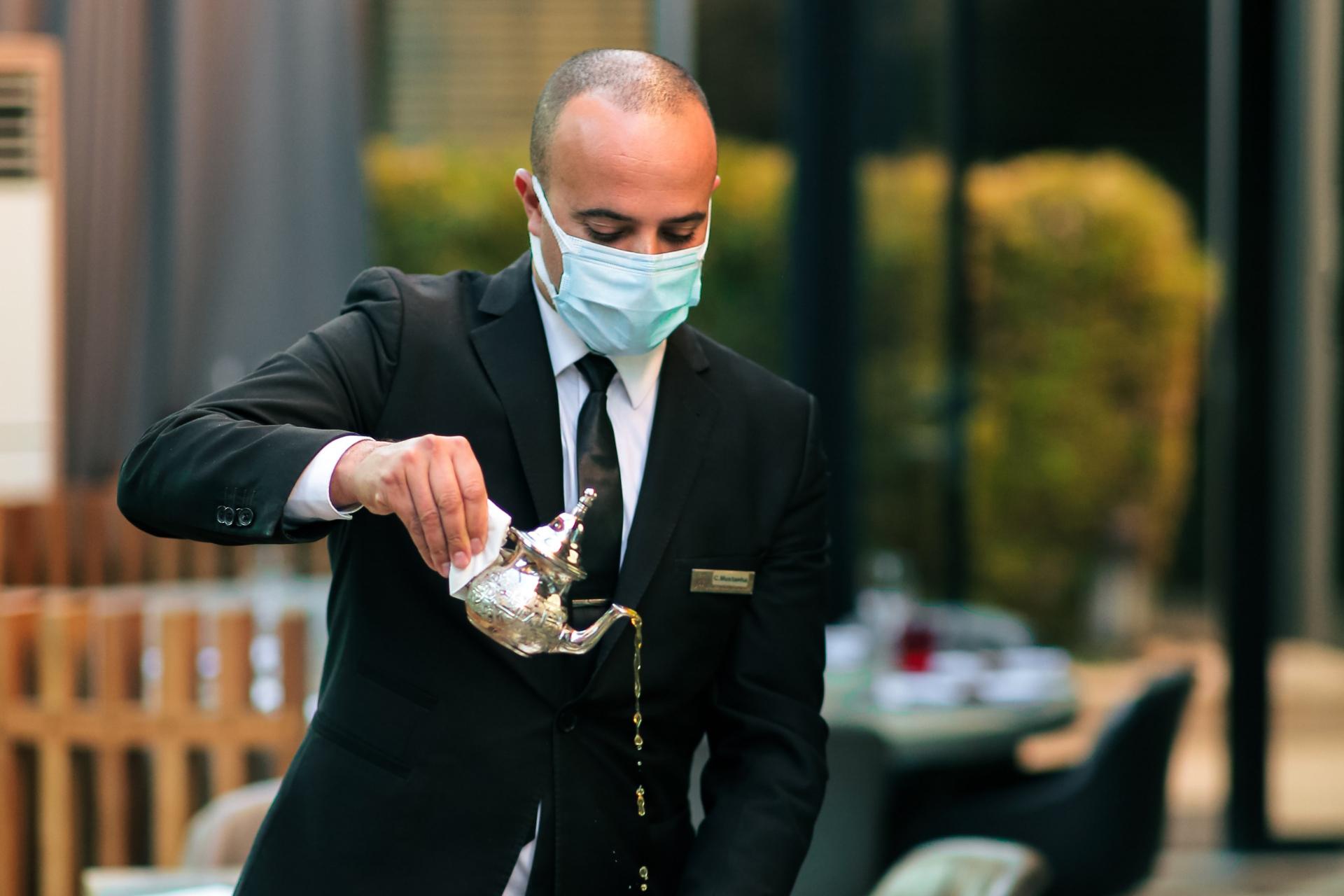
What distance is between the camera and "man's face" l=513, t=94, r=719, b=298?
1261 mm

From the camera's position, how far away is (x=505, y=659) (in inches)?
52.2

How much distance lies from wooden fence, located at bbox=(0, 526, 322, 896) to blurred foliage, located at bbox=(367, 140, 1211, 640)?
290 cm

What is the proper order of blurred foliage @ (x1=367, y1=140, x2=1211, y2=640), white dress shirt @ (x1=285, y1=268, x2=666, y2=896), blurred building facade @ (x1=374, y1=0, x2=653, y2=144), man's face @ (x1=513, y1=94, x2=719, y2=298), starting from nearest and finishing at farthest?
man's face @ (x1=513, y1=94, x2=719, y2=298), white dress shirt @ (x1=285, y1=268, x2=666, y2=896), blurred building facade @ (x1=374, y1=0, x2=653, y2=144), blurred foliage @ (x1=367, y1=140, x2=1211, y2=640)

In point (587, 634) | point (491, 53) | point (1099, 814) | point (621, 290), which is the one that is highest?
point (491, 53)

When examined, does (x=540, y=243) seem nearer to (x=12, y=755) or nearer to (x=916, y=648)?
(x=12, y=755)

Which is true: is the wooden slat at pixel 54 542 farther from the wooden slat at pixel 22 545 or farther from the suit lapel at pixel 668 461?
the suit lapel at pixel 668 461

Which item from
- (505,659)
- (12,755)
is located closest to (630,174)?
(505,659)

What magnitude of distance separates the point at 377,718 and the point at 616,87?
0.59 m

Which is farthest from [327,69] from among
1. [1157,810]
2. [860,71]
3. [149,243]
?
[1157,810]

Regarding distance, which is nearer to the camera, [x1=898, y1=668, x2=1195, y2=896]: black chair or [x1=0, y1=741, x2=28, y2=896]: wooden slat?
[x1=0, y1=741, x2=28, y2=896]: wooden slat

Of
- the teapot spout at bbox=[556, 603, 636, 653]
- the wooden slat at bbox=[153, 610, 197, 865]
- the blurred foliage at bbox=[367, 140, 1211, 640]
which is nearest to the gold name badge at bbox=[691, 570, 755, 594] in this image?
the teapot spout at bbox=[556, 603, 636, 653]

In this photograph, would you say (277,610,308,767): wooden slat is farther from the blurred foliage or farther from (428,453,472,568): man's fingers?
the blurred foliage

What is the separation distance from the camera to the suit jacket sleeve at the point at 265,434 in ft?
3.91

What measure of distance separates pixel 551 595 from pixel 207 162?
354 cm
